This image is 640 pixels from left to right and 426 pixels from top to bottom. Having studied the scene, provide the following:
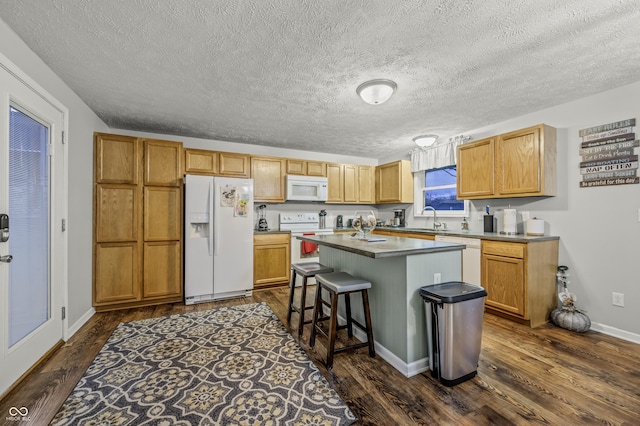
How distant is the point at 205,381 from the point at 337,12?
2501mm

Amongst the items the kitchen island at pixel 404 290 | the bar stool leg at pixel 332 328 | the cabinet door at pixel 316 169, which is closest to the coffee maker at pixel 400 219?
the cabinet door at pixel 316 169

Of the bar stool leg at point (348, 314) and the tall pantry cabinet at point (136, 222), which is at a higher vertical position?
the tall pantry cabinet at point (136, 222)

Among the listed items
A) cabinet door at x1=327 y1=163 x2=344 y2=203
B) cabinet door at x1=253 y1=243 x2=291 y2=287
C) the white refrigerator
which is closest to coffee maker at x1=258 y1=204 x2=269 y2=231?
cabinet door at x1=253 y1=243 x2=291 y2=287

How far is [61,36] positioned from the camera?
6.12ft

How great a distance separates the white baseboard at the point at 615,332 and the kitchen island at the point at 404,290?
1.82m

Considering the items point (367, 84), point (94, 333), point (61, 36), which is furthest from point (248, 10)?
point (94, 333)

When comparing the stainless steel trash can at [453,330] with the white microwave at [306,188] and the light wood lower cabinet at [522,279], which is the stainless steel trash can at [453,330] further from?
the white microwave at [306,188]

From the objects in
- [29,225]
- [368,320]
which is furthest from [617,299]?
[29,225]

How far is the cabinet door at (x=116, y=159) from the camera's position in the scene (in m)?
3.22

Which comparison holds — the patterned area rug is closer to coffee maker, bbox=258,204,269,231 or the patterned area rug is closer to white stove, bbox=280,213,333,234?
coffee maker, bbox=258,204,269,231

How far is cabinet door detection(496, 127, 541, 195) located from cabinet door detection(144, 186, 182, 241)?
4.04 meters

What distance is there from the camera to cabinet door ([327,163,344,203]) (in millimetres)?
5074

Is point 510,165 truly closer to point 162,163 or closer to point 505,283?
point 505,283

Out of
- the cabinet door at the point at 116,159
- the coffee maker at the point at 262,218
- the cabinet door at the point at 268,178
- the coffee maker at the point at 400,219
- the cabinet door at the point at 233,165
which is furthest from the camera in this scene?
the coffee maker at the point at 400,219
